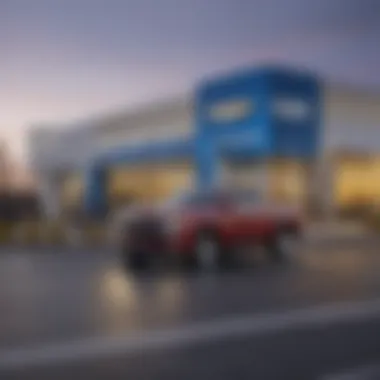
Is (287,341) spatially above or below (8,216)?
below

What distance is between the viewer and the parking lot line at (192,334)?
3646 millimetres

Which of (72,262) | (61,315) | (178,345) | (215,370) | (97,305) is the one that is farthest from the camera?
(72,262)

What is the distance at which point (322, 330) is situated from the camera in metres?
4.27

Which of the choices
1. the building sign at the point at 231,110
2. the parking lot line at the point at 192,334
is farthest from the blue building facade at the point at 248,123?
the parking lot line at the point at 192,334

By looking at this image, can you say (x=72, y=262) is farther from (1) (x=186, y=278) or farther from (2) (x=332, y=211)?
(2) (x=332, y=211)

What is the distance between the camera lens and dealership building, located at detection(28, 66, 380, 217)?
3268 millimetres

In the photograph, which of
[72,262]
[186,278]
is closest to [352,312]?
[186,278]

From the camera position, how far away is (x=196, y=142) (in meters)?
3.62

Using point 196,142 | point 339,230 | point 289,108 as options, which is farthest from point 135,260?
point 289,108

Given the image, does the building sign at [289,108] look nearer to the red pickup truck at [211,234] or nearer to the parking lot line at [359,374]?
the parking lot line at [359,374]

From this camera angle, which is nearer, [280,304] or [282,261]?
[280,304]

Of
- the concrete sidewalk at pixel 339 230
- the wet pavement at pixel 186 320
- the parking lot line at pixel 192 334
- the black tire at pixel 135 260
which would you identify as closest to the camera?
the wet pavement at pixel 186 320

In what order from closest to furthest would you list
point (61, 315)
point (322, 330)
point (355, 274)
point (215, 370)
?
point (215, 370) < point (322, 330) < point (61, 315) < point (355, 274)

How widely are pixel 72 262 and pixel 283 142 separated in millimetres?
4876
